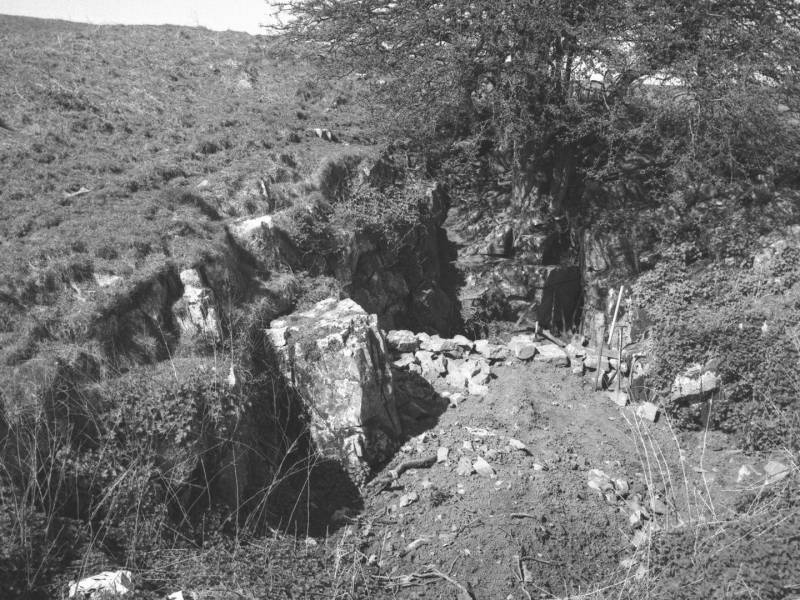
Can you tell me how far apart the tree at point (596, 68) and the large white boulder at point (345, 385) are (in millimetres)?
5660

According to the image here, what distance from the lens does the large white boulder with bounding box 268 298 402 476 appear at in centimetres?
675

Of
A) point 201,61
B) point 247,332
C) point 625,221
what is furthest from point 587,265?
point 201,61

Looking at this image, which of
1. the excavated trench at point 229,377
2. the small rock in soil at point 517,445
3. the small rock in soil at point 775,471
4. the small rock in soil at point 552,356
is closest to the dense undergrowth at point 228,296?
the excavated trench at point 229,377

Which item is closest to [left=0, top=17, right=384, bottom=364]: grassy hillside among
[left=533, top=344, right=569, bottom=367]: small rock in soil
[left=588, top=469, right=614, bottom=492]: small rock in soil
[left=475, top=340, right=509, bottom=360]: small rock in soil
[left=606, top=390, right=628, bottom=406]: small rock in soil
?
[left=475, top=340, right=509, bottom=360]: small rock in soil

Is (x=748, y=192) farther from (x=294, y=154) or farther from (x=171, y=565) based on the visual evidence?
(x=171, y=565)

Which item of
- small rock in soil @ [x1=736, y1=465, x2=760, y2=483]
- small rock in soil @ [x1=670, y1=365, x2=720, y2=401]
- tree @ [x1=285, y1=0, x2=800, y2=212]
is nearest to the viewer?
small rock in soil @ [x1=736, y1=465, x2=760, y2=483]

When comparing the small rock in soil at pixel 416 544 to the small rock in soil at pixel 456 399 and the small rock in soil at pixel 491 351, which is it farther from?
the small rock in soil at pixel 491 351

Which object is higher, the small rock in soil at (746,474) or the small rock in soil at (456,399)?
the small rock in soil at (456,399)

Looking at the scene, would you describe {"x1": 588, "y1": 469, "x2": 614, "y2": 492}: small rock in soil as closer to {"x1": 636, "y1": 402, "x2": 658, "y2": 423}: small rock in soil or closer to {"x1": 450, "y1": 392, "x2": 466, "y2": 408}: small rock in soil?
{"x1": 636, "y1": 402, "x2": 658, "y2": 423}: small rock in soil

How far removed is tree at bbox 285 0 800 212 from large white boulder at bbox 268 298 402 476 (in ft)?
18.6

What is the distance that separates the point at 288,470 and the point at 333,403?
956 millimetres

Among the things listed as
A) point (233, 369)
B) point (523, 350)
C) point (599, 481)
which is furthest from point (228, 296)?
point (599, 481)

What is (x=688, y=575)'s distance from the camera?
14.5ft

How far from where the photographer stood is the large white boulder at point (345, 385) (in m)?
6.75
